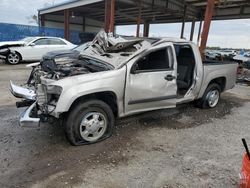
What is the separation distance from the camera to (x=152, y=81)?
4273 mm

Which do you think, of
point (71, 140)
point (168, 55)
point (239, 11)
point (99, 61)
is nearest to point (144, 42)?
point (168, 55)

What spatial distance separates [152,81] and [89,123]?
138 cm

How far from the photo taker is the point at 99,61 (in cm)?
441

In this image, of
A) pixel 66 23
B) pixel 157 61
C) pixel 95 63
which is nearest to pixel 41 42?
pixel 66 23

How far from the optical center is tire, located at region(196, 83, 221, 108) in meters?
5.88

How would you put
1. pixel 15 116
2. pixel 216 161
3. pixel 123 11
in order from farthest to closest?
pixel 123 11 < pixel 15 116 < pixel 216 161

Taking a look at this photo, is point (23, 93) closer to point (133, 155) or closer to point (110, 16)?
point (133, 155)

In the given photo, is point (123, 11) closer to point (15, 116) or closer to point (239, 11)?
point (239, 11)

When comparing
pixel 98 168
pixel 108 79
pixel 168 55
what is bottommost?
pixel 98 168

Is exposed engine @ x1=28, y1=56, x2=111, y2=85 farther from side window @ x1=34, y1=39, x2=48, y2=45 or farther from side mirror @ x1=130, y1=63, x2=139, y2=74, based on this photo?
side window @ x1=34, y1=39, x2=48, y2=45

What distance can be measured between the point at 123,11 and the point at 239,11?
361 inches

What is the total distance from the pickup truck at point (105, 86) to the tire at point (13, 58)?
8178 millimetres

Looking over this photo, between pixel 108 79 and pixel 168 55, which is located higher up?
pixel 168 55

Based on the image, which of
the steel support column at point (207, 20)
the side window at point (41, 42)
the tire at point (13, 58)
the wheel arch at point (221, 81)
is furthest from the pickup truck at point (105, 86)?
the side window at point (41, 42)
